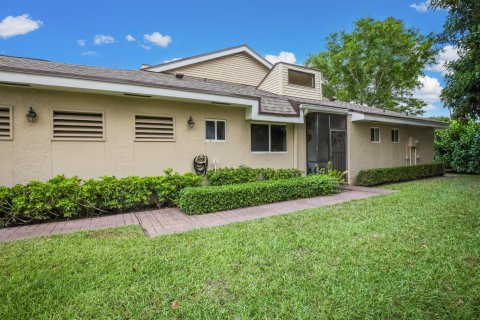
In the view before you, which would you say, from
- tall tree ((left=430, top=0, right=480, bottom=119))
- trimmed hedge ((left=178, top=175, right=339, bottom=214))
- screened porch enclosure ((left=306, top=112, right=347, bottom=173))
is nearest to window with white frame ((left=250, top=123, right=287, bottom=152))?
screened porch enclosure ((left=306, top=112, right=347, bottom=173))

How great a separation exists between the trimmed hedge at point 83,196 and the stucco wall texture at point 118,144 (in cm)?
62

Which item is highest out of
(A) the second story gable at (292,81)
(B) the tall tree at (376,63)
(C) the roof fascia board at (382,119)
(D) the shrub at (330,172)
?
(B) the tall tree at (376,63)

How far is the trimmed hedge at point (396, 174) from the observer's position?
11523 mm

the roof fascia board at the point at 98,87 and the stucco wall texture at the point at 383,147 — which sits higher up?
the roof fascia board at the point at 98,87

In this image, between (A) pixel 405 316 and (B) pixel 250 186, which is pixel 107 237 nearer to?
(B) pixel 250 186

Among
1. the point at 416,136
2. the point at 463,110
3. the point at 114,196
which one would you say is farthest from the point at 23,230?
the point at 416,136

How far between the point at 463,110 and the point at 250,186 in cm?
991

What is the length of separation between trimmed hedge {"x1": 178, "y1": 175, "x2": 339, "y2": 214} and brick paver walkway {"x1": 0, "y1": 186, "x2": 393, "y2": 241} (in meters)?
0.23

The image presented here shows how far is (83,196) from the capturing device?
625cm

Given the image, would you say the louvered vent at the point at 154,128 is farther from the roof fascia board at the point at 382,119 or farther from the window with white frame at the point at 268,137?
the roof fascia board at the point at 382,119

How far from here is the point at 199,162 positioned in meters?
8.54

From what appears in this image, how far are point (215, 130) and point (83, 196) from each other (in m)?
4.48

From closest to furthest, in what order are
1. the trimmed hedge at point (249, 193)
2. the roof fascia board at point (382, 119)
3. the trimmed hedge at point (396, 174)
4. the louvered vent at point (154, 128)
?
the trimmed hedge at point (249, 193)
the louvered vent at point (154, 128)
the roof fascia board at point (382, 119)
the trimmed hedge at point (396, 174)

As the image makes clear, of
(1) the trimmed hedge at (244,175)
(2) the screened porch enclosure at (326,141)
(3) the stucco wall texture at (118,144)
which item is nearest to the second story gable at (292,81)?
(2) the screened porch enclosure at (326,141)
